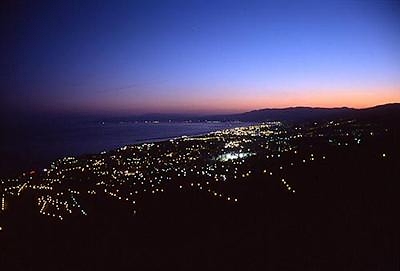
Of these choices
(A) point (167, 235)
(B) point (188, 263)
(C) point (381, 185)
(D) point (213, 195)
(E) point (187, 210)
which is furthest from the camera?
(D) point (213, 195)

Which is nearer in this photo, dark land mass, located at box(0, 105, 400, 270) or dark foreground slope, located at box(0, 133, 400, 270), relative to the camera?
dark foreground slope, located at box(0, 133, 400, 270)

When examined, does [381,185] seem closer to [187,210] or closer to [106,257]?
[187,210]

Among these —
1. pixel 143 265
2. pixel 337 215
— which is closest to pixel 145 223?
pixel 143 265

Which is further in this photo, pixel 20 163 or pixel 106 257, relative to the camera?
pixel 20 163

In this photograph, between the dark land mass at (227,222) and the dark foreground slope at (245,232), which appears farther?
the dark land mass at (227,222)

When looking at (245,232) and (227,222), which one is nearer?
(245,232)

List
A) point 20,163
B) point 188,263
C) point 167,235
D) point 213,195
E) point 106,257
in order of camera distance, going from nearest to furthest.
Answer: point 188,263
point 106,257
point 167,235
point 213,195
point 20,163

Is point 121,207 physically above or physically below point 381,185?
below
